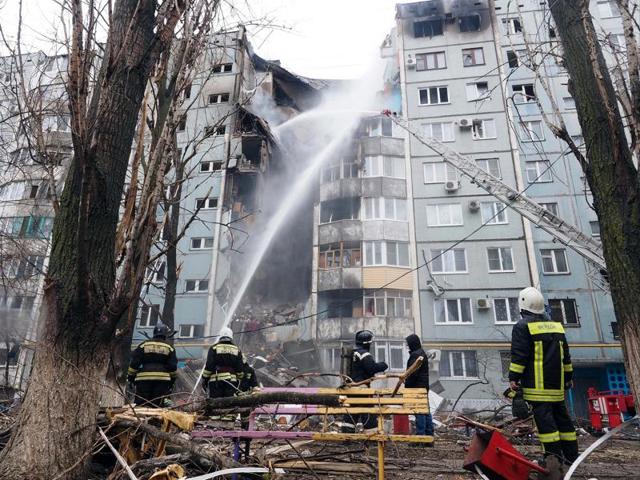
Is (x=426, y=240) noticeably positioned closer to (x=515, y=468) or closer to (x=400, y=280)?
(x=400, y=280)

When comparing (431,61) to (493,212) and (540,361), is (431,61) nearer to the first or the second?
(493,212)

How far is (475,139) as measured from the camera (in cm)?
2586

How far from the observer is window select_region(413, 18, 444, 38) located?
95.8 ft

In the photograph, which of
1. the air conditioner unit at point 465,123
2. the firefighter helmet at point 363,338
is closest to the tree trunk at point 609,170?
the firefighter helmet at point 363,338

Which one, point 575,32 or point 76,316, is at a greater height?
point 575,32

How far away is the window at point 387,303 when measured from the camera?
74.0 feet

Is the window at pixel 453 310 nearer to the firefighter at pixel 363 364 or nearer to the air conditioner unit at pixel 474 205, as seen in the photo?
the air conditioner unit at pixel 474 205

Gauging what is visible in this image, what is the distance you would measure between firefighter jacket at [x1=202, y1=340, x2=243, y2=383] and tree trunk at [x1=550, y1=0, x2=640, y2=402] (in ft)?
14.8

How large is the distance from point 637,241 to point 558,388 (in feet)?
5.21

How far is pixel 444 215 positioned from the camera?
24.5m

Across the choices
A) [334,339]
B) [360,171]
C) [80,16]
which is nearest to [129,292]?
[80,16]

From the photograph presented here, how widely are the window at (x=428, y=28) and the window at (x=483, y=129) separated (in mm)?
7893

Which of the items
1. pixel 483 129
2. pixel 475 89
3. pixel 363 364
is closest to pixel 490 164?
pixel 483 129

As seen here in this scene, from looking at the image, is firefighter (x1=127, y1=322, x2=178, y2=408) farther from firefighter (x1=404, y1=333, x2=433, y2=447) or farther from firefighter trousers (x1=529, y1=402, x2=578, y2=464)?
firefighter trousers (x1=529, y1=402, x2=578, y2=464)
